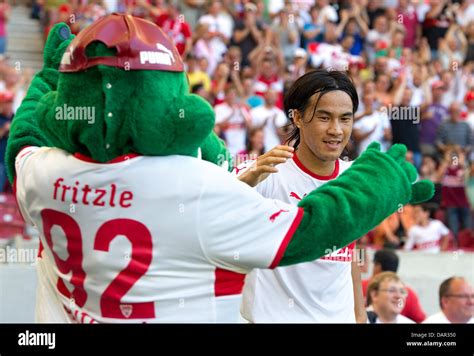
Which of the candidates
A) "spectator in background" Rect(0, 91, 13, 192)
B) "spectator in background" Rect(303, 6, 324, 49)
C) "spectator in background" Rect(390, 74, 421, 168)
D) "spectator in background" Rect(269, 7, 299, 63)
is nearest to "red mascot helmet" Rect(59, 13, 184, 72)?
"spectator in background" Rect(0, 91, 13, 192)

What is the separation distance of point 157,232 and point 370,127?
8.97 m

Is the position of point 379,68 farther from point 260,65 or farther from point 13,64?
point 13,64

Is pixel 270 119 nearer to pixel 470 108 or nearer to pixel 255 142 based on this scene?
pixel 255 142

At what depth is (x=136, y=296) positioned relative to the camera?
306cm

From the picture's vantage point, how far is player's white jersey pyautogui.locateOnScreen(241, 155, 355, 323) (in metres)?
4.51

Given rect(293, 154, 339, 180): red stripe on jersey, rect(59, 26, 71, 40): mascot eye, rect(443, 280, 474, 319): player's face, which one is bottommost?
rect(443, 280, 474, 319): player's face

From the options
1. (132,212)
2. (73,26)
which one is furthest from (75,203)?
(73,26)

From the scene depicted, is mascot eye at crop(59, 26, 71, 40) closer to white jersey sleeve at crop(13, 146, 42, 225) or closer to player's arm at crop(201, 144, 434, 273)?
white jersey sleeve at crop(13, 146, 42, 225)

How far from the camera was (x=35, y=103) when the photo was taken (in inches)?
140

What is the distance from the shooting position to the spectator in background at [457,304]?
6934mm

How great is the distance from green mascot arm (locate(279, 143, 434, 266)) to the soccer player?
1.37 metres

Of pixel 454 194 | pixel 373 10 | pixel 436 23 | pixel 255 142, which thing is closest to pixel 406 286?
pixel 255 142

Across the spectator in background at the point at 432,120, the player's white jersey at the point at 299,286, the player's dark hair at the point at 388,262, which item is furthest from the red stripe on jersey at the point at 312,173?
the spectator in background at the point at 432,120

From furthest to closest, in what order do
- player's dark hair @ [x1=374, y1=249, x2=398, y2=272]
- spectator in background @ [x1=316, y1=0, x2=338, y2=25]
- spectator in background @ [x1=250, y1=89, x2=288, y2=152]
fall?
spectator in background @ [x1=316, y1=0, x2=338, y2=25] < spectator in background @ [x1=250, y1=89, x2=288, y2=152] < player's dark hair @ [x1=374, y1=249, x2=398, y2=272]
